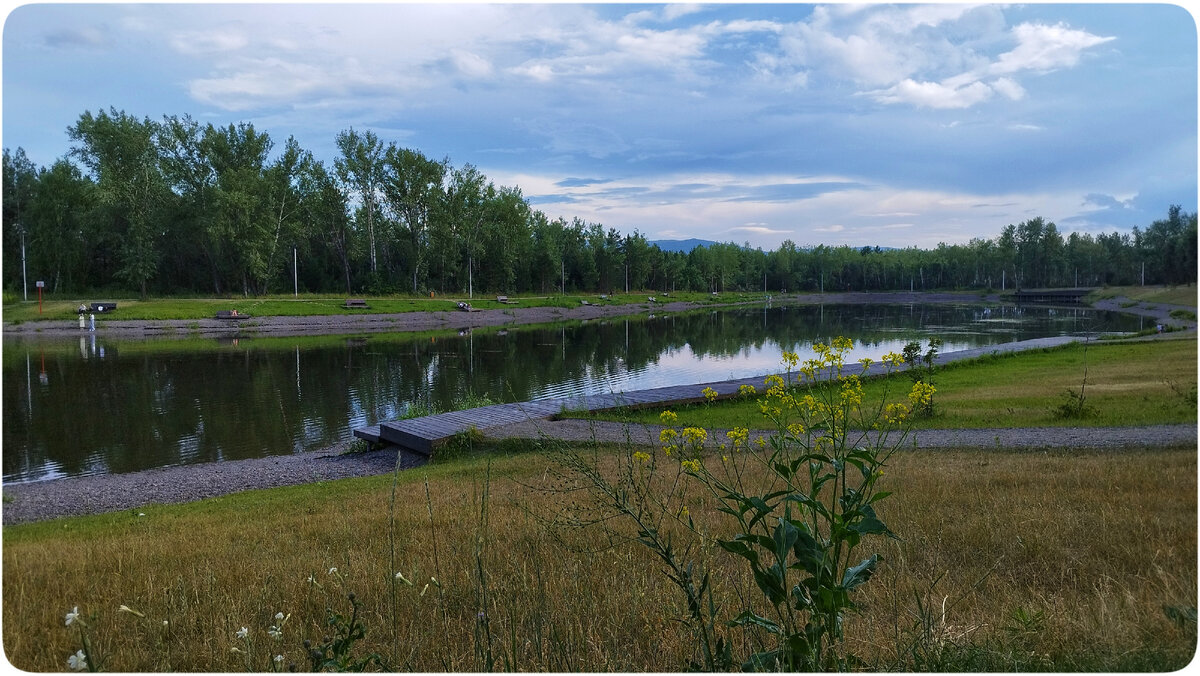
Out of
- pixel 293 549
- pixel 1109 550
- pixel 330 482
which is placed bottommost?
pixel 330 482

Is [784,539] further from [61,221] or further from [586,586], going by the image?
[61,221]

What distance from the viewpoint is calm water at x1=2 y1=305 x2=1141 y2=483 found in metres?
14.7

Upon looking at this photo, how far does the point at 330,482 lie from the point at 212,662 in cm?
801

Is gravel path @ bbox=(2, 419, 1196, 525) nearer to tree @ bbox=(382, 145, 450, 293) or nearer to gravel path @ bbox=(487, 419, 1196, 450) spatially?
gravel path @ bbox=(487, 419, 1196, 450)

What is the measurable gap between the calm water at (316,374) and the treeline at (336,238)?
3.12 meters

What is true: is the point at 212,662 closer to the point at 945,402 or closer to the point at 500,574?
the point at 500,574

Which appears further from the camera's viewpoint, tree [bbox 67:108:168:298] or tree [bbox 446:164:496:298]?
tree [bbox 446:164:496:298]

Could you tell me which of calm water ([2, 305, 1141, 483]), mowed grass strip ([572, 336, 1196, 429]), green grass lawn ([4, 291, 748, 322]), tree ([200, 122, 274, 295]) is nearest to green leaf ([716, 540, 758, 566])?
calm water ([2, 305, 1141, 483])

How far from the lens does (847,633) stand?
306 cm

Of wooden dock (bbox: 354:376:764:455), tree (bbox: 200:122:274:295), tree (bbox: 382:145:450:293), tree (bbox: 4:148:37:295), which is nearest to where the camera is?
wooden dock (bbox: 354:376:764:455)

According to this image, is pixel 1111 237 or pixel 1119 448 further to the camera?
pixel 1119 448

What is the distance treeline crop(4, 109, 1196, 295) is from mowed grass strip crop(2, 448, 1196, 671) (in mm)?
2319

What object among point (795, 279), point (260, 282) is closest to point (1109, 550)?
point (795, 279)

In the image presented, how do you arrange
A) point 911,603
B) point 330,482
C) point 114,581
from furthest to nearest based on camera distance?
point 330,482
point 114,581
point 911,603
